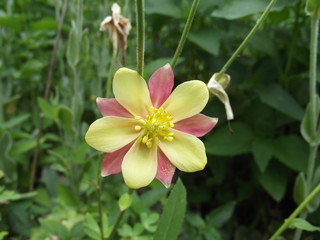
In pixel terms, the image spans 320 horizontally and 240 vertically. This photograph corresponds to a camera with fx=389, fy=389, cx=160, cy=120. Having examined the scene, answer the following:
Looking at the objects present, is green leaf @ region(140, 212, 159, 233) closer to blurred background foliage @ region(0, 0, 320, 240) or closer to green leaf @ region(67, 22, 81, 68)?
blurred background foliage @ region(0, 0, 320, 240)

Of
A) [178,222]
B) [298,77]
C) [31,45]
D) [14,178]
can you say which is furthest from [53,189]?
[298,77]

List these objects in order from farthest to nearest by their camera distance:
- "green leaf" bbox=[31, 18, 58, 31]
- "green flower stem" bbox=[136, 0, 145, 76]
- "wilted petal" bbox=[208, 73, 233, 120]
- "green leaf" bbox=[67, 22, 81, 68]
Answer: "green leaf" bbox=[31, 18, 58, 31] < "green leaf" bbox=[67, 22, 81, 68] < "wilted petal" bbox=[208, 73, 233, 120] < "green flower stem" bbox=[136, 0, 145, 76]

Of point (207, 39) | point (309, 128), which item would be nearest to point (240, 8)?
point (207, 39)

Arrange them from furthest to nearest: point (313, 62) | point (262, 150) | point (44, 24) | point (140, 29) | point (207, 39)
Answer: point (44, 24) → point (207, 39) → point (262, 150) → point (313, 62) → point (140, 29)

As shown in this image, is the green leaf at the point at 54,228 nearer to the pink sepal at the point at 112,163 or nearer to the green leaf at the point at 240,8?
the pink sepal at the point at 112,163

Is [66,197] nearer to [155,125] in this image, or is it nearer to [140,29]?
[155,125]

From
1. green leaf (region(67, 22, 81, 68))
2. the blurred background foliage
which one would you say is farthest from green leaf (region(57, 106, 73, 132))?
green leaf (region(67, 22, 81, 68))
